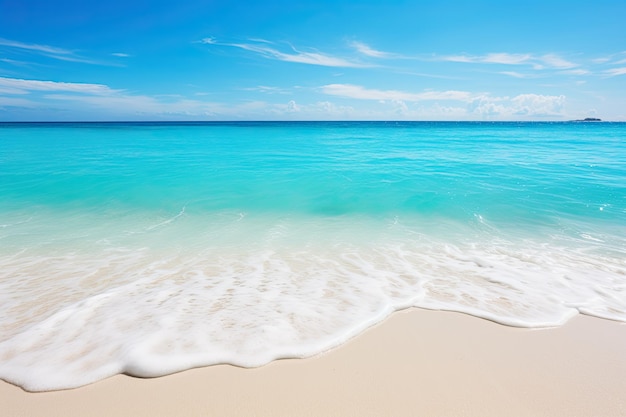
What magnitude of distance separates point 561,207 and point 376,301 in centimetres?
877

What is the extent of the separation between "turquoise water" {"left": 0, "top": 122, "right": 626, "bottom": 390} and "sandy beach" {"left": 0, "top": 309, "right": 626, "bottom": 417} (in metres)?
0.19

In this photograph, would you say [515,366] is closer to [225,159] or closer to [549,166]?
[549,166]

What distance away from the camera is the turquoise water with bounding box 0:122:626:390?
339 centimetres

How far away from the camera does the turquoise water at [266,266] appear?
3393 mm

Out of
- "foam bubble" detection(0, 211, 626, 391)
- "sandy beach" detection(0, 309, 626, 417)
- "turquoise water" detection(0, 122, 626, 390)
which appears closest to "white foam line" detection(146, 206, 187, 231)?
"turquoise water" detection(0, 122, 626, 390)

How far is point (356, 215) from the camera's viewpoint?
9.30 m

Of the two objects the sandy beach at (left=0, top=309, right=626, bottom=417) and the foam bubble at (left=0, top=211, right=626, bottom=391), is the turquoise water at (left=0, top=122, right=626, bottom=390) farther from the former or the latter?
the sandy beach at (left=0, top=309, right=626, bottom=417)

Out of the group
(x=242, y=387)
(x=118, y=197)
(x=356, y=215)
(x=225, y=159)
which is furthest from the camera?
(x=225, y=159)

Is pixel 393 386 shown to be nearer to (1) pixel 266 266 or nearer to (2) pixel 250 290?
(2) pixel 250 290

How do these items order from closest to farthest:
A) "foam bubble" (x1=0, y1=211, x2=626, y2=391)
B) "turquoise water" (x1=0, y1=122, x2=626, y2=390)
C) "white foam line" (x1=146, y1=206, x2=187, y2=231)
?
1. "foam bubble" (x1=0, y1=211, x2=626, y2=391)
2. "turquoise water" (x1=0, y1=122, x2=626, y2=390)
3. "white foam line" (x1=146, y1=206, x2=187, y2=231)

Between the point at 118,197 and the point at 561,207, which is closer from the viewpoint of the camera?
the point at 561,207

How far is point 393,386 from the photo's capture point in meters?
2.79

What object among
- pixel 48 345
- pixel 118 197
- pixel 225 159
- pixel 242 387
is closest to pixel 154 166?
pixel 225 159

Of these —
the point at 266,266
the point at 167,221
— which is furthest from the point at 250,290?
the point at 167,221
